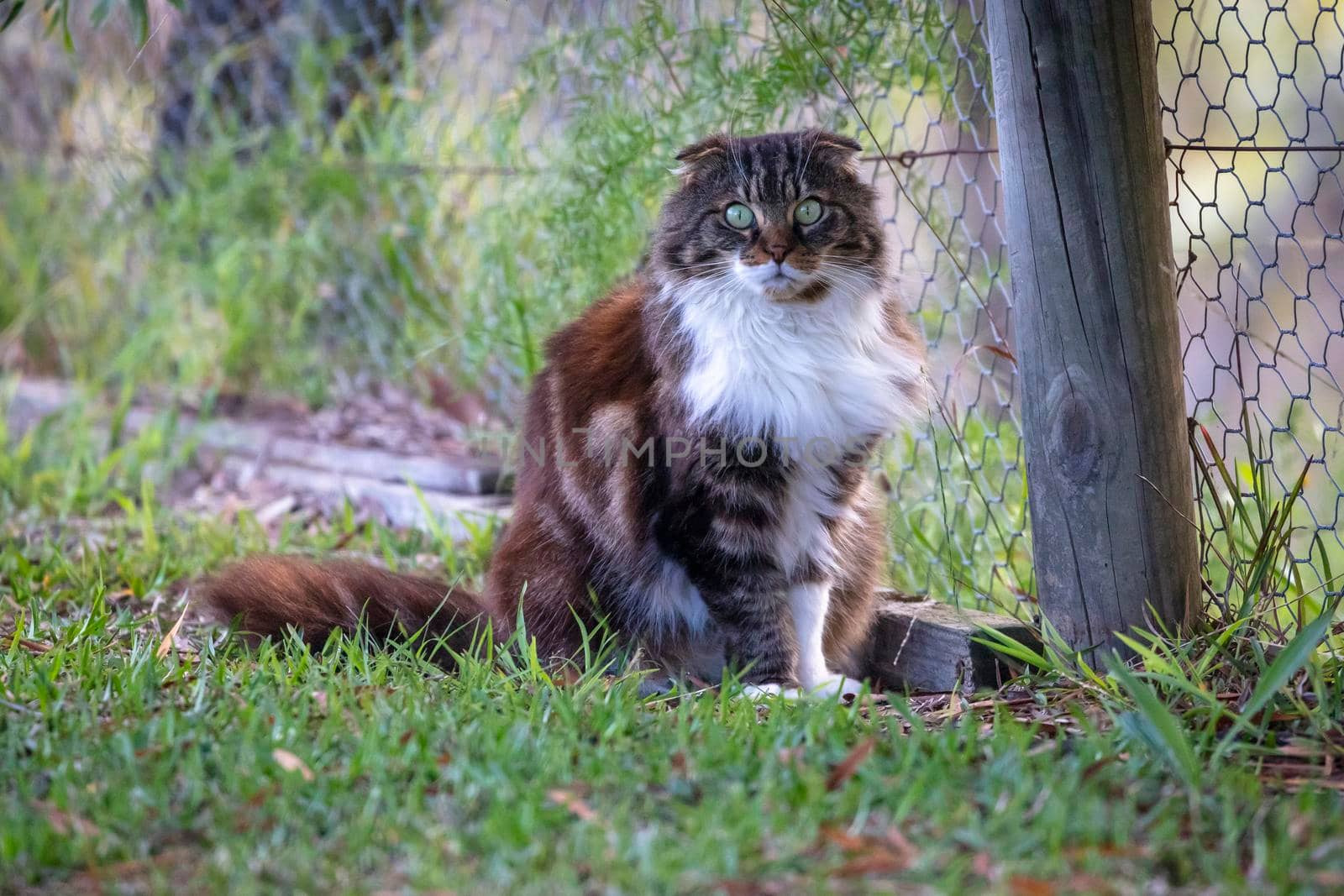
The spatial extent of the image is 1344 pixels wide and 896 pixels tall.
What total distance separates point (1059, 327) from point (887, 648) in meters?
0.94

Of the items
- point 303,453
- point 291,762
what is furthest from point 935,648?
point 303,453

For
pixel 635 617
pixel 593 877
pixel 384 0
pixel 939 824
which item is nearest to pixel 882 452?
pixel 635 617

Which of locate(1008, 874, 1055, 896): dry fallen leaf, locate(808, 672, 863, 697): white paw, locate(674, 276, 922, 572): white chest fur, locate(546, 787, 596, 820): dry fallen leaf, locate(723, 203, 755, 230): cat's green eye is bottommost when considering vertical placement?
locate(808, 672, 863, 697): white paw

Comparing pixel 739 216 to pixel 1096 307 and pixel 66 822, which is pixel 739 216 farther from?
pixel 66 822

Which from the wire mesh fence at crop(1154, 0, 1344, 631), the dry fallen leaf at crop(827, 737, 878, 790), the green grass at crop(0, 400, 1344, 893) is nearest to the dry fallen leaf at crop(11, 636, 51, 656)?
the green grass at crop(0, 400, 1344, 893)

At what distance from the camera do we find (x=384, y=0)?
4699 mm

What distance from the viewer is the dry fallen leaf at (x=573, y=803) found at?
1.60m

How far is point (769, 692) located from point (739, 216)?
95cm

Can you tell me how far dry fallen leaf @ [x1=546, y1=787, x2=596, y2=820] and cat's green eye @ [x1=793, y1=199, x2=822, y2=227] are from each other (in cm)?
132

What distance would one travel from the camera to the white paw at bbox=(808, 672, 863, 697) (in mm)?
2410

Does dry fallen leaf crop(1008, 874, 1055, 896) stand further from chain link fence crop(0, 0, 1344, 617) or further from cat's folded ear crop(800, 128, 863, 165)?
cat's folded ear crop(800, 128, 863, 165)

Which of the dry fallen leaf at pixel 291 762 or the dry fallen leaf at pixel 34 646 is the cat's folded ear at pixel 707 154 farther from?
the dry fallen leaf at pixel 34 646

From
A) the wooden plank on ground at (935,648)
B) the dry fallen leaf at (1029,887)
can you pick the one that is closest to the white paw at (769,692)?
the wooden plank on ground at (935,648)

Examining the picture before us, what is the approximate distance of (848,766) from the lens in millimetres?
1703
